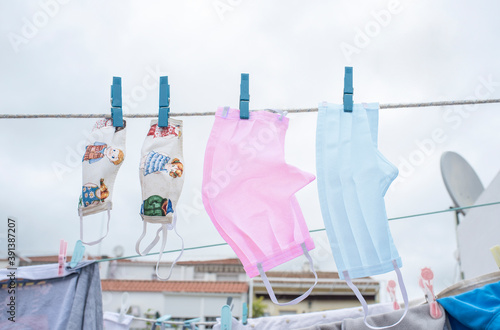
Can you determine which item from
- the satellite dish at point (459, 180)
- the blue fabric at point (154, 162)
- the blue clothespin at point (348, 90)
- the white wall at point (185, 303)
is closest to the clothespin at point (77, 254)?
the blue fabric at point (154, 162)

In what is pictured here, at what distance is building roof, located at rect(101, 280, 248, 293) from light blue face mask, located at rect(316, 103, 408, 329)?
38.7 feet

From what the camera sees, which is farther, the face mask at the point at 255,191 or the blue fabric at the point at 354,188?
the face mask at the point at 255,191

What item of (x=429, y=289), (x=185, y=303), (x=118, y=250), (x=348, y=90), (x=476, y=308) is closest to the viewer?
(x=476, y=308)

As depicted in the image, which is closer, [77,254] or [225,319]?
[77,254]

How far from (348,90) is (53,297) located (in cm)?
176

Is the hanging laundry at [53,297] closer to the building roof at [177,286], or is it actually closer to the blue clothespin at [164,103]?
the blue clothespin at [164,103]

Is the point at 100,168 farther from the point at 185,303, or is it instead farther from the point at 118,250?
the point at 185,303

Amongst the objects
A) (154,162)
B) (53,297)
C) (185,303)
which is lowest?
(185,303)

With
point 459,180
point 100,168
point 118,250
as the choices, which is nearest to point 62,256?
point 100,168

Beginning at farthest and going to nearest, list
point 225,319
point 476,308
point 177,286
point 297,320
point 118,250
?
point 177,286, point 118,250, point 297,320, point 225,319, point 476,308

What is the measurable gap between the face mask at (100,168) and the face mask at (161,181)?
0.44 feet

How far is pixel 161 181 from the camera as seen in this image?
2.00 metres

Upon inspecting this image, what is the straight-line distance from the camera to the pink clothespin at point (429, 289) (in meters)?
1.93

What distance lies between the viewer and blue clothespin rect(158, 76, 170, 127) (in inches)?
83.2
